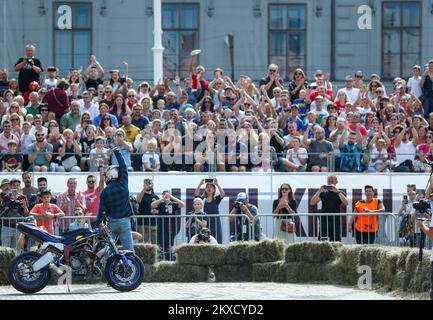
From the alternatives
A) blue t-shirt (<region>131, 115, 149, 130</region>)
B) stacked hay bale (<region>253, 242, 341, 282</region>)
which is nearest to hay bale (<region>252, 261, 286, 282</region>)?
stacked hay bale (<region>253, 242, 341, 282</region>)

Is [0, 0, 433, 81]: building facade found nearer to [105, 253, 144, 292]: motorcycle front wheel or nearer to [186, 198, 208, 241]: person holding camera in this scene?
[186, 198, 208, 241]: person holding camera

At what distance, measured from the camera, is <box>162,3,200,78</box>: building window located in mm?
40094

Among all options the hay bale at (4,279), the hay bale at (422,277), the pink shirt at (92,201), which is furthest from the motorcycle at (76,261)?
the hay bale at (422,277)

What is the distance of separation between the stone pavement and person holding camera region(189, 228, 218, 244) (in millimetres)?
1553

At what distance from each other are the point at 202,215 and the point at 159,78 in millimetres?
8983

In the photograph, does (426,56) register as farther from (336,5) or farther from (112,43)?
(112,43)

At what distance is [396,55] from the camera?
41.0 metres

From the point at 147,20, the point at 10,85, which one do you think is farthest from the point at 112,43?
the point at 10,85

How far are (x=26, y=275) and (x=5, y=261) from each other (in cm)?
167

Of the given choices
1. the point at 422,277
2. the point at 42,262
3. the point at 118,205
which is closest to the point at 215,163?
the point at 118,205

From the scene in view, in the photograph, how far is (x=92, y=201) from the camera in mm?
25781

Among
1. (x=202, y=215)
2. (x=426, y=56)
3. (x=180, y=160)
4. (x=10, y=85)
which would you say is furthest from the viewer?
(x=426, y=56)

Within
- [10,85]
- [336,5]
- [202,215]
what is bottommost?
[202,215]

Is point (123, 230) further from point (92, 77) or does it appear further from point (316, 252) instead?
point (92, 77)
